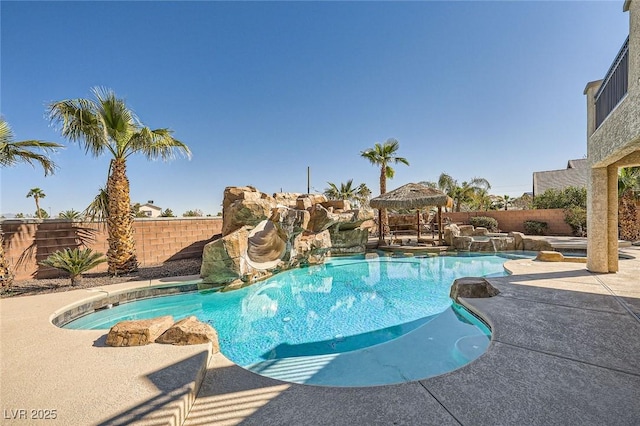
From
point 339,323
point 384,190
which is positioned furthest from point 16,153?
point 384,190

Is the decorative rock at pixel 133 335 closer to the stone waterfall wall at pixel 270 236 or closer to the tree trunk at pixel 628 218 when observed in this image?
the stone waterfall wall at pixel 270 236

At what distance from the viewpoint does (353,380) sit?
10.5 feet

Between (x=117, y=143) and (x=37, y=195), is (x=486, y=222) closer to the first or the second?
(x=117, y=143)

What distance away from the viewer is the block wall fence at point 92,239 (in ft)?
23.9

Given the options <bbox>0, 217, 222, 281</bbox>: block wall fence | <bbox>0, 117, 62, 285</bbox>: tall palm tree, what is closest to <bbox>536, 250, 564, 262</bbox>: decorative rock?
<bbox>0, 217, 222, 281</bbox>: block wall fence

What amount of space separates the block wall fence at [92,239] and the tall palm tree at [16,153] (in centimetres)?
92

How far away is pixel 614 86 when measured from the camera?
4.52 metres

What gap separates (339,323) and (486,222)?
19.0 meters

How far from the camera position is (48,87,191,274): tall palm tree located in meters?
7.20

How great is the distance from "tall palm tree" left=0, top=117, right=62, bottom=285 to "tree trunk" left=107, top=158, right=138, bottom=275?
1399 mm

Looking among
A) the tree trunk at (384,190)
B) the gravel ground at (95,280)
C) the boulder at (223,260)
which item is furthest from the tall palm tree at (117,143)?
the tree trunk at (384,190)

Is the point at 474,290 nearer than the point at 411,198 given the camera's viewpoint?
Yes

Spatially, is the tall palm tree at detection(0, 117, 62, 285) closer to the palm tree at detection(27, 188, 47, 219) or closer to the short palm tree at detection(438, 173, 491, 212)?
the short palm tree at detection(438, 173, 491, 212)

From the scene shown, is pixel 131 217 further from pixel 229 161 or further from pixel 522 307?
pixel 229 161
